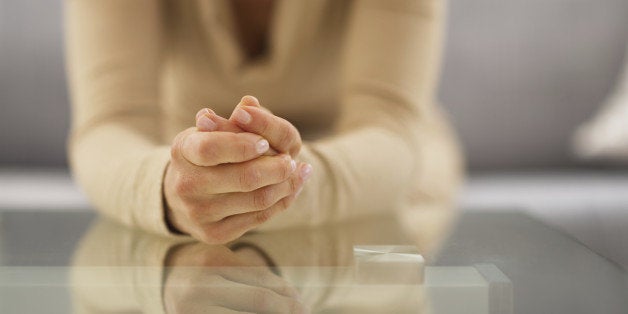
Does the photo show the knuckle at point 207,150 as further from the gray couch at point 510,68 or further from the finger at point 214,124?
the gray couch at point 510,68

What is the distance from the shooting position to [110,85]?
→ 20.6 inches

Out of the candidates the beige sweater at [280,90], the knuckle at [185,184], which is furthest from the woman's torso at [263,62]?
the knuckle at [185,184]

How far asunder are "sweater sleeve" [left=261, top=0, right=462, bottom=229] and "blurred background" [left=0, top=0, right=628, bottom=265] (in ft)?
1.35

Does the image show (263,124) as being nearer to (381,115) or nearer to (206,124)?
(206,124)

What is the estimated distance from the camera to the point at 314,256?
0.31 m

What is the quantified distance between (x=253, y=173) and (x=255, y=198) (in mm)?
18

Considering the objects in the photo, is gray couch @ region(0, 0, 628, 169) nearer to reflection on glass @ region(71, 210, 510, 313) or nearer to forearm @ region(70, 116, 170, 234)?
forearm @ region(70, 116, 170, 234)

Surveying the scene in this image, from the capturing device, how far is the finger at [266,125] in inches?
11.8

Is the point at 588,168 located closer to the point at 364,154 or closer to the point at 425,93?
the point at 425,93

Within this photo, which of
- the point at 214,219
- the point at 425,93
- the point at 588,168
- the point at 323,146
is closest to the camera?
the point at 214,219

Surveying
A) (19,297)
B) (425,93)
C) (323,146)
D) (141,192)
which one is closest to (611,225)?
(425,93)

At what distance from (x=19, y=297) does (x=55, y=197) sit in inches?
23.8

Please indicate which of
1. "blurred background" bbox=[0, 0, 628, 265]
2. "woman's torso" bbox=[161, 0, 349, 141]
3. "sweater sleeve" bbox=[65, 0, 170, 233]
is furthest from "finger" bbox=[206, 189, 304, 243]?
"blurred background" bbox=[0, 0, 628, 265]

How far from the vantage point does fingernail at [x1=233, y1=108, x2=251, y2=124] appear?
0.98ft
